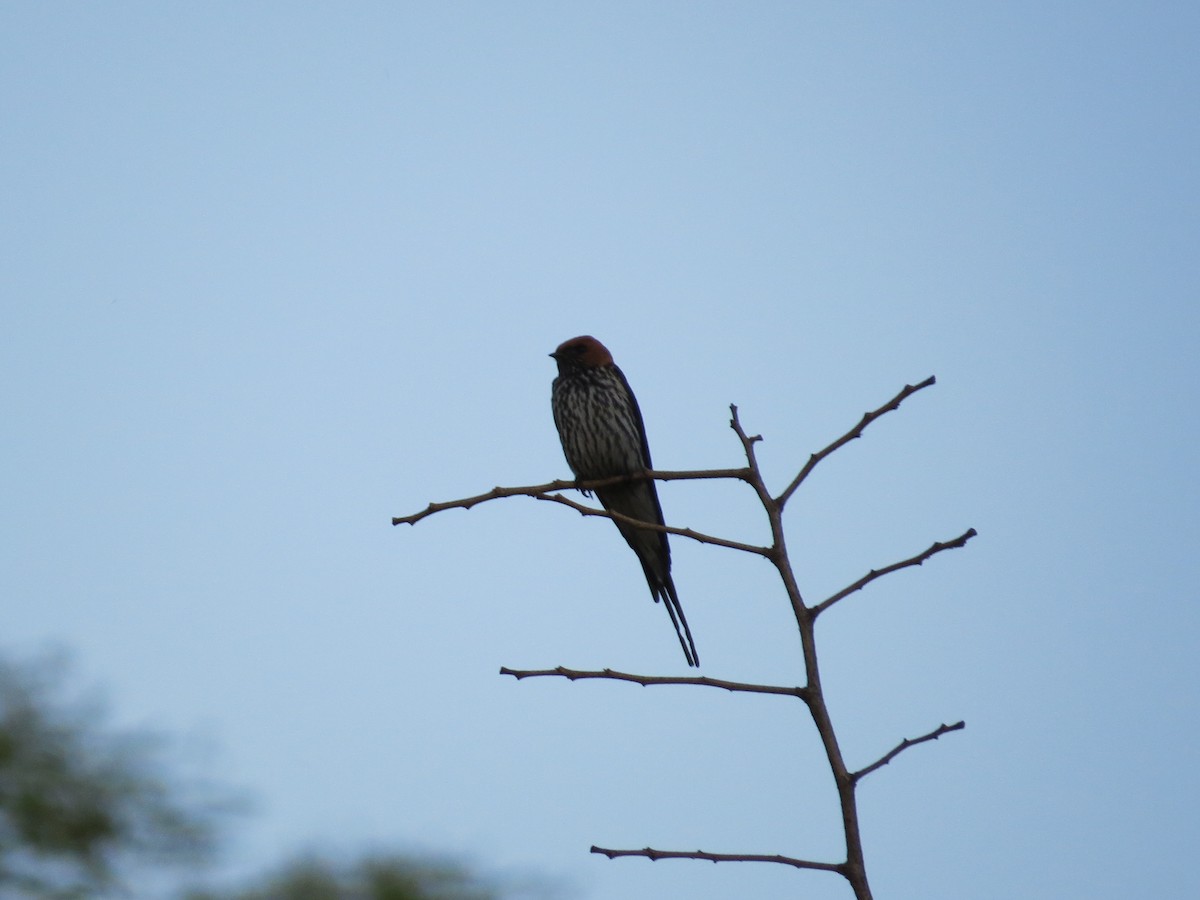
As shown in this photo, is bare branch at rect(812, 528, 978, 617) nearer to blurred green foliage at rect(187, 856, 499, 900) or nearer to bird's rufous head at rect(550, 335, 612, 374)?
blurred green foliage at rect(187, 856, 499, 900)

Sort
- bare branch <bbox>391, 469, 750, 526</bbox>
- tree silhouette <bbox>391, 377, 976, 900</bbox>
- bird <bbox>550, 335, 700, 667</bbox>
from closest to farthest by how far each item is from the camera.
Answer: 1. tree silhouette <bbox>391, 377, 976, 900</bbox>
2. bare branch <bbox>391, 469, 750, 526</bbox>
3. bird <bbox>550, 335, 700, 667</bbox>

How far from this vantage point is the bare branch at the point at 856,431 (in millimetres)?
2535

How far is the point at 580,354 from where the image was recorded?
7.92 m

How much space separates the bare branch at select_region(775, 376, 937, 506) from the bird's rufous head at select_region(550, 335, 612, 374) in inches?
207

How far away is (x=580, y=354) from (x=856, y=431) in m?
5.35

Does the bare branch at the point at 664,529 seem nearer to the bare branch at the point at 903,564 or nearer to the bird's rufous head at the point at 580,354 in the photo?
the bare branch at the point at 903,564

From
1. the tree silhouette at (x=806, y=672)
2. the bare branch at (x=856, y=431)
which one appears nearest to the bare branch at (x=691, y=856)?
the tree silhouette at (x=806, y=672)

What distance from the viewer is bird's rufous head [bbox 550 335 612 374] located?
7891 mm

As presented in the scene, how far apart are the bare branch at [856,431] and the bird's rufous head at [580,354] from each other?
527 cm

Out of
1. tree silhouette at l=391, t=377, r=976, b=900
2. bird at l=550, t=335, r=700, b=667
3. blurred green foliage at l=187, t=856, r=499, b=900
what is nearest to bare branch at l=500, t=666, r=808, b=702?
tree silhouette at l=391, t=377, r=976, b=900

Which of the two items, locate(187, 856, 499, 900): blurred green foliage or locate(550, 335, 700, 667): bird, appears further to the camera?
locate(550, 335, 700, 667): bird

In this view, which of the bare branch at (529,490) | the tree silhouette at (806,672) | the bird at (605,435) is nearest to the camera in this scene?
the tree silhouette at (806,672)

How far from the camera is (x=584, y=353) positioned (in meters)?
7.92

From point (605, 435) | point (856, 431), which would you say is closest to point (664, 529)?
point (856, 431)
